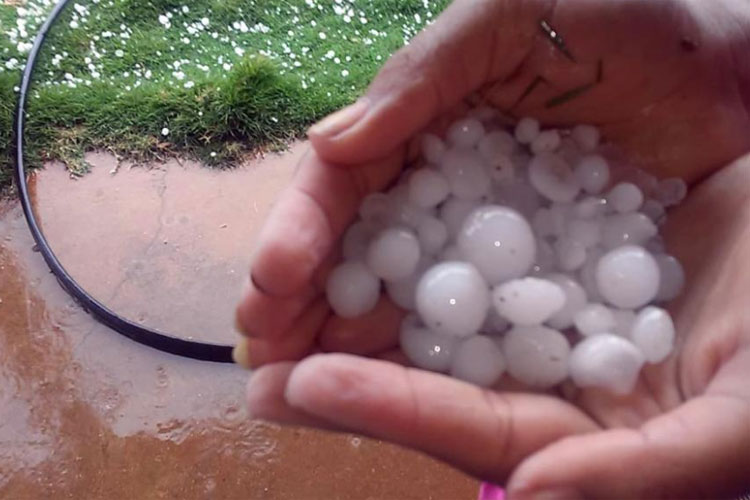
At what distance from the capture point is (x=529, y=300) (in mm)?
725

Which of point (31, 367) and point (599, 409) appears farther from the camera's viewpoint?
point (31, 367)

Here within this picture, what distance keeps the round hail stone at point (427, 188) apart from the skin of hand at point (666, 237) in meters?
0.03

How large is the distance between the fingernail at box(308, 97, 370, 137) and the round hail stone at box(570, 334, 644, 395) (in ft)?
0.95

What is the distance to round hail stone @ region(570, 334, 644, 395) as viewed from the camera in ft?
2.25

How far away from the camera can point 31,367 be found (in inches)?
50.8

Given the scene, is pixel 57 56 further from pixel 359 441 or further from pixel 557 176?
pixel 557 176

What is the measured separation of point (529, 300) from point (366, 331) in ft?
0.49

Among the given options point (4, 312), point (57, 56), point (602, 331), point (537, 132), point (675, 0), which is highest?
point (675, 0)

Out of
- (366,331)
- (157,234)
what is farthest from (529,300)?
(157,234)

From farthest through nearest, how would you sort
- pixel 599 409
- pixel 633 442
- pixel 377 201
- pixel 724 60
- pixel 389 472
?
1. pixel 389 472
2. pixel 724 60
3. pixel 377 201
4. pixel 599 409
5. pixel 633 442

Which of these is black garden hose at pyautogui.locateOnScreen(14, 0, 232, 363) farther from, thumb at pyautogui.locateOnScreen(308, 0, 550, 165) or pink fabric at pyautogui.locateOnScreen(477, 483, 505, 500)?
thumb at pyautogui.locateOnScreen(308, 0, 550, 165)

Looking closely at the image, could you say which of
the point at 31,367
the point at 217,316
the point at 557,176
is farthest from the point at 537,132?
the point at 31,367

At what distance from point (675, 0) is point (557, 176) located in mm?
233

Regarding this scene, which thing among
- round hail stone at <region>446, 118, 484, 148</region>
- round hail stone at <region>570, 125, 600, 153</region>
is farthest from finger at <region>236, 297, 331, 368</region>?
round hail stone at <region>570, 125, 600, 153</region>
